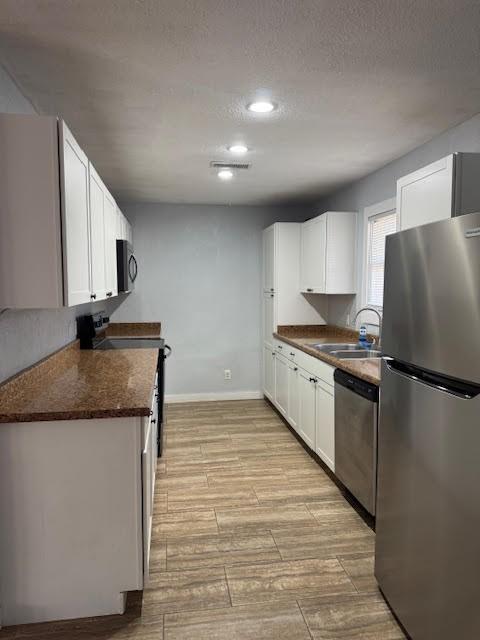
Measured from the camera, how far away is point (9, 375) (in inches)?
78.2

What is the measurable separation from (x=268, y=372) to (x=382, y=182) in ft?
7.98

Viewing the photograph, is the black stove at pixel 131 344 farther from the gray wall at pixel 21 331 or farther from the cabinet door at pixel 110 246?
the gray wall at pixel 21 331

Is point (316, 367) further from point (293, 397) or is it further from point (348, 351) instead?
point (293, 397)

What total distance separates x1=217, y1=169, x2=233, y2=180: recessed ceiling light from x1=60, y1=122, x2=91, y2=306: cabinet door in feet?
5.44

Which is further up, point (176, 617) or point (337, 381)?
point (337, 381)

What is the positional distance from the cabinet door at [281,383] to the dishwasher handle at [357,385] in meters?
1.39

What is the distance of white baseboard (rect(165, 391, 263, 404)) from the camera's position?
17.6ft

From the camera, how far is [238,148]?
3043mm

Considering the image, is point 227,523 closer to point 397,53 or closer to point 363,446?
point 363,446

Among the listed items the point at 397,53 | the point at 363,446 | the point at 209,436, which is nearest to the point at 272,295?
the point at 209,436

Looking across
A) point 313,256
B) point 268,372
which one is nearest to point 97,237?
point 313,256

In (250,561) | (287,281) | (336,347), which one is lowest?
(250,561)

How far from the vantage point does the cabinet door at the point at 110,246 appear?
285 centimetres

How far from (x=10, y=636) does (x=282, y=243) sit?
12.6ft
